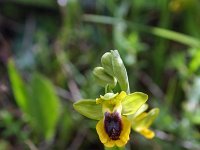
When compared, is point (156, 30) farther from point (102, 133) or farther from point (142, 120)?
point (102, 133)

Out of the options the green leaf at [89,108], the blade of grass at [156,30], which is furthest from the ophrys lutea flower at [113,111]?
the blade of grass at [156,30]

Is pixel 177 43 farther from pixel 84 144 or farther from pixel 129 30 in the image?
pixel 84 144

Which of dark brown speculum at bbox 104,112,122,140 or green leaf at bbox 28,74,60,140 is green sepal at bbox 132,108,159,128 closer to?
dark brown speculum at bbox 104,112,122,140

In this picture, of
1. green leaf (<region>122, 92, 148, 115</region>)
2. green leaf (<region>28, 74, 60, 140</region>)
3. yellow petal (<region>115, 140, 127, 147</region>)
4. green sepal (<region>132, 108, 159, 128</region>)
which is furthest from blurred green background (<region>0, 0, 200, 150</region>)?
yellow petal (<region>115, 140, 127, 147</region>)

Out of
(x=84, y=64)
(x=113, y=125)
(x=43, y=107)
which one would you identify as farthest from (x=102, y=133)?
(x=84, y=64)

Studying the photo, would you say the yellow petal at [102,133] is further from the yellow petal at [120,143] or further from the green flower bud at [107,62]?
the green flower bud at [107,62]

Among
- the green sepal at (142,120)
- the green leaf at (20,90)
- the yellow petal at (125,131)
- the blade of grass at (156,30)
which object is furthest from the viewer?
the blade of grass at (156,30)
